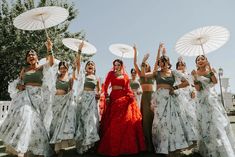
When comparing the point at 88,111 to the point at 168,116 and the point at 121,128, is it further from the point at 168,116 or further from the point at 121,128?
the point at 168,116

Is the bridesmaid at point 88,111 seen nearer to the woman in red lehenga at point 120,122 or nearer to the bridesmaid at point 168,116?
the woman in red lehenga at point 120,122

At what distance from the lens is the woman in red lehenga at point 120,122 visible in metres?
5.84

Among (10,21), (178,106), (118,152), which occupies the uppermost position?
(10,21)

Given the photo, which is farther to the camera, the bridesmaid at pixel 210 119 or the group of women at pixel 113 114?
the group of women at pixel 113 114

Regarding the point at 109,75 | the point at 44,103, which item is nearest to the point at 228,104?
the point at 109,75

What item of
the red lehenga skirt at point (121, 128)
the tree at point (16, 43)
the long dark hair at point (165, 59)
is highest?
the tree at point (16, 43)

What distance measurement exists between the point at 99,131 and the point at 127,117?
75 centimetres

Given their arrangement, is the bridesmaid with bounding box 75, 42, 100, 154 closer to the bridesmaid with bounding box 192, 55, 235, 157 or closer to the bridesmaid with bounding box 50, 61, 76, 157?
the bridesmaid with bounding box 50, 61, 76, 157

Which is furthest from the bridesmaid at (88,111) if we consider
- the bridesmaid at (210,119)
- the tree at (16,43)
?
the tree at (16,43)

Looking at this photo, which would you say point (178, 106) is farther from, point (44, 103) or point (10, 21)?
point (10, 21)

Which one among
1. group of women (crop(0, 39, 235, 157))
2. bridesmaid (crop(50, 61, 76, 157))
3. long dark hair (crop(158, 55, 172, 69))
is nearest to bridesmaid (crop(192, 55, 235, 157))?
group of women (crop(0, 39, 235, 157))

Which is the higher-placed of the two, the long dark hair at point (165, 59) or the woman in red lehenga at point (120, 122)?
the long dark hair at point (165, 59)

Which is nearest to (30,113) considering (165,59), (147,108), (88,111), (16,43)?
(88,111)

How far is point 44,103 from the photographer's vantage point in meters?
6.08
